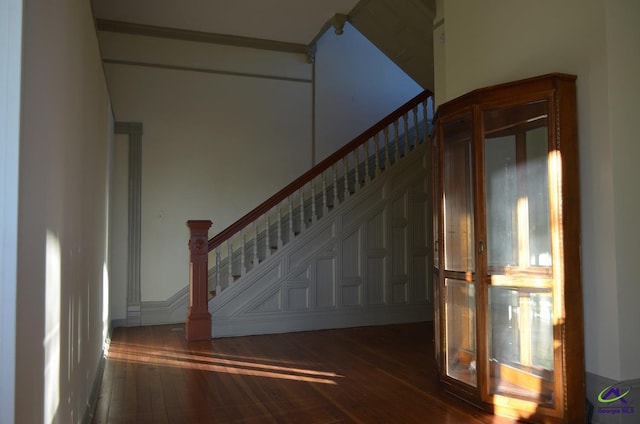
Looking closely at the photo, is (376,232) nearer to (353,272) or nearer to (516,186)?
(353,272)

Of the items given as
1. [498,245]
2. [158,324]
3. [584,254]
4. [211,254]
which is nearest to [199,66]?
[211,254]

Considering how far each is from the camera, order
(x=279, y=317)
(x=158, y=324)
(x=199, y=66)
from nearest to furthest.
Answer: (x=279, y=317)
(x=158, y=324)
(x=199, y=66)

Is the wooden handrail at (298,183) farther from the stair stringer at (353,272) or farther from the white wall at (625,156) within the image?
the white wall at (625,156)

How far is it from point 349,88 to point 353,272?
2.96 metres

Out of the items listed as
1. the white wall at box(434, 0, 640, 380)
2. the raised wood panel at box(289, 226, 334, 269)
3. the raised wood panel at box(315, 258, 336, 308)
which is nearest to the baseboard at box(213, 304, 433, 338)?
the raised wood panel at box(315, 258, 336, 308)

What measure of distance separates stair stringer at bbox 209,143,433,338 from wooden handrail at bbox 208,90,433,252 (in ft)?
1.57

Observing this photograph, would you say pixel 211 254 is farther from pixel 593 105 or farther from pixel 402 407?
pixel 593 105

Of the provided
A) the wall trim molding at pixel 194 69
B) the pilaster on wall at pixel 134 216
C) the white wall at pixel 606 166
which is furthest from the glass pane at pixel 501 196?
the pilaster on wall at pixel 134 216

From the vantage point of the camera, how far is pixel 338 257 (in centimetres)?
536

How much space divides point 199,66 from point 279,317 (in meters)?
3.47

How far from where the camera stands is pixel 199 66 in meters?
6.00

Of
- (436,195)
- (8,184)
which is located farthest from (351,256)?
(8,184)

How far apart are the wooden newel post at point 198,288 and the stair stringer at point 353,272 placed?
0.42 ft

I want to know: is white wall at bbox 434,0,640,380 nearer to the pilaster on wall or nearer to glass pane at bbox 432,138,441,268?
glass pane at bbox 432,138,441,268
